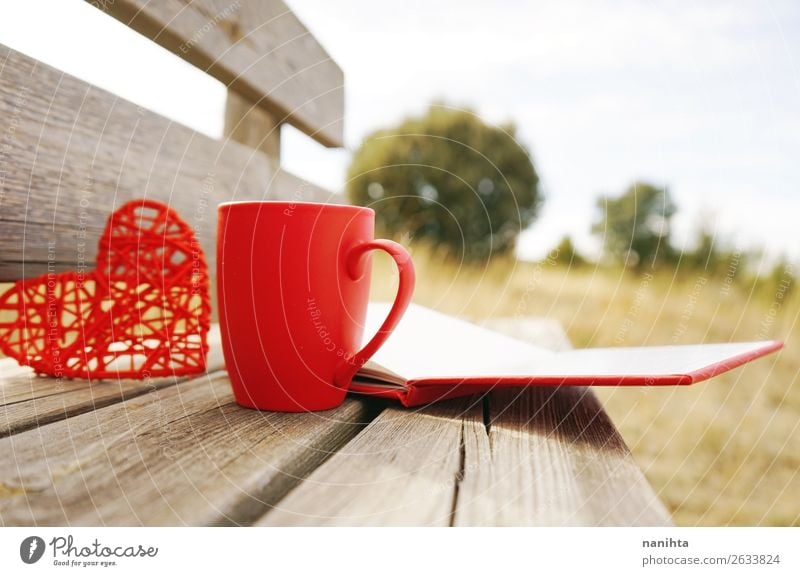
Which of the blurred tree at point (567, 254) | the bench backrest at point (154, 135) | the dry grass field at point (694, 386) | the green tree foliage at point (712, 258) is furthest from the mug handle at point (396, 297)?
the green tree foliage at point (712, 258)

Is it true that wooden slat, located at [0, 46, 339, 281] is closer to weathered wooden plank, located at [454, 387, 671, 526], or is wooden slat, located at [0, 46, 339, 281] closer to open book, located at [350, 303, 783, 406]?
open book, located at [350, 303, 783, 406]

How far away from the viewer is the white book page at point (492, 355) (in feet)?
1.47

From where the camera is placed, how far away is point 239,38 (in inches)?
34.3

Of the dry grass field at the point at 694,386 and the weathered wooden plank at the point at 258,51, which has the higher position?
the weathered wooden plank at the point at 258,51

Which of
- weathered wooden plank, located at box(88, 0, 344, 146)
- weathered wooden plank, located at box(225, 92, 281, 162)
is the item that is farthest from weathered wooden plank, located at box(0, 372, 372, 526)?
weathered wooden plank, located at box(225, 92, 281, 162)

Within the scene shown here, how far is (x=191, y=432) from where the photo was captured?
40 centimetres

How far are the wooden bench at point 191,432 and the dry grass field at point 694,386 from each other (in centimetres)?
53

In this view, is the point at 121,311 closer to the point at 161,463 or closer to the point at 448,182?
the point at 161,463

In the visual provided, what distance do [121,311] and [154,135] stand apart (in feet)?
0.91

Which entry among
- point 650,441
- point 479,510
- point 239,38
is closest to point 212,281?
point 239,38

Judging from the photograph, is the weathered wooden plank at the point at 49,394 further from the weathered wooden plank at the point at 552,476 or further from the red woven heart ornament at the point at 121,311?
the weathered wooden plank at the point at 552,476

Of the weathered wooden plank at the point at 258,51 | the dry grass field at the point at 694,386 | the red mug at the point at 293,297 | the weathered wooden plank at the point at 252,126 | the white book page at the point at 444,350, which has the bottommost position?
the dry grass field at the point at 694,386
